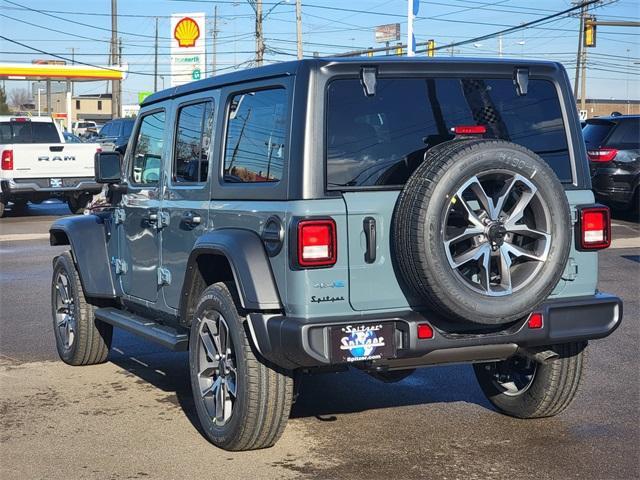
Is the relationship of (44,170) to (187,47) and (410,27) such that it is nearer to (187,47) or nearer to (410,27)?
(410,27)

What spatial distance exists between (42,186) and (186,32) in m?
21.2

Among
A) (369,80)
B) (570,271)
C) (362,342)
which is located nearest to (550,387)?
(570,271)

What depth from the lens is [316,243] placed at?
4.70 meters

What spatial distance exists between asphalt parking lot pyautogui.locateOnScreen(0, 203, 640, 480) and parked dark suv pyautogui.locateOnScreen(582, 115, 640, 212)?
9.96 m

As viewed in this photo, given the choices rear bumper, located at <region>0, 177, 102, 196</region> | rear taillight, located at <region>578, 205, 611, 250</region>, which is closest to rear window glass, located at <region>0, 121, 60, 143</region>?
rear bumper, located at <region>0, 177, 102, 196</region>

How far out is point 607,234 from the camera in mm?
5340

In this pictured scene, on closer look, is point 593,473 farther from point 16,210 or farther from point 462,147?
point 16,210

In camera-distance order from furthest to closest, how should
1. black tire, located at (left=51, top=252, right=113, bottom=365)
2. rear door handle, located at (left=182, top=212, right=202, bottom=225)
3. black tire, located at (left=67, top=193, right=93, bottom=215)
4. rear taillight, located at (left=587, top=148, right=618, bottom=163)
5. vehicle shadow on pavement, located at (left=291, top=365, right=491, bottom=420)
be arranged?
black tire, located at (left=67, top=193, right=93, bottom=215) < rear taillight, located at (left=587, top=148, right=618, bottom=163) < black tire, located at (left=51, top=252, right=113, bottom=365) < vehicle shadow on pavement, located at (left=291, top=365, right=491, bottom=420) < rear door handle, located at (left=182, top=212, right=202, bottom=225)

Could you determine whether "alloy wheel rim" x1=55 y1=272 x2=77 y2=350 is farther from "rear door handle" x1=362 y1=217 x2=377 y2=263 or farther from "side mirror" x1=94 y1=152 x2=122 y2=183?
"rear door handle" x1=362 y1=217 x2=377 y2=263

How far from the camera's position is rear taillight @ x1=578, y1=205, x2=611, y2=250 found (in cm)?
528

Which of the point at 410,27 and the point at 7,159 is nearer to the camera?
the point at 7,159

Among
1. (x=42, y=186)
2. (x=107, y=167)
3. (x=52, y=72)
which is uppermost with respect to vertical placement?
(x=52, y=72)

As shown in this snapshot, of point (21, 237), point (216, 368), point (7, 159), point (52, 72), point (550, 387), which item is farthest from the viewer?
point (52, 72)

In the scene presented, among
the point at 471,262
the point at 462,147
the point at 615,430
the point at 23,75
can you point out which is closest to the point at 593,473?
the point at 615,430
